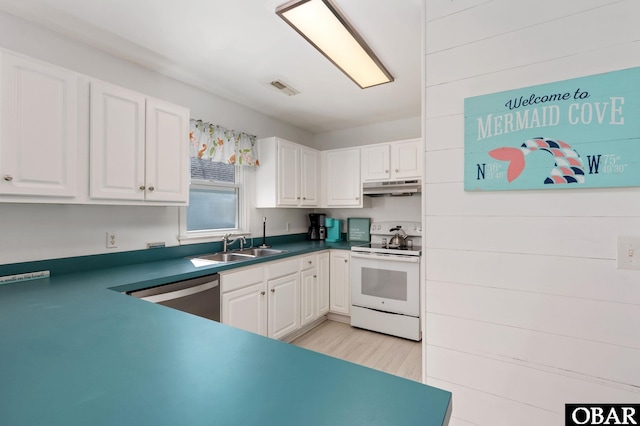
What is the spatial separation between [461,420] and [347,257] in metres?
2.17

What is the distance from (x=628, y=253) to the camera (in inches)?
43.5

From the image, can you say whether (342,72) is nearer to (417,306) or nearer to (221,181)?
(221,181)

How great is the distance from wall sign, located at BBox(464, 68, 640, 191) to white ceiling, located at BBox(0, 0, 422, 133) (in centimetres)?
95

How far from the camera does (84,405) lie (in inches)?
23.8

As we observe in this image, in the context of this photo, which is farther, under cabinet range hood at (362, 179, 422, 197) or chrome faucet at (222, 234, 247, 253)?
under cabinet range hood at (362, 179, 422, 197)

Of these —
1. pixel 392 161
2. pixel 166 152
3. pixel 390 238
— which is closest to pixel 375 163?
pixel 392 161

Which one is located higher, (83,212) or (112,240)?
(83,212)

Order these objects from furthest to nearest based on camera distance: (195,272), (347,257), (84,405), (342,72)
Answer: (347,257) < (342,72) < (195,272) < (84,405)

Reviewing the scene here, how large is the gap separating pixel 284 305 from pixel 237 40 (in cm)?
232

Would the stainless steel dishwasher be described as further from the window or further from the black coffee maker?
the black coffee maker

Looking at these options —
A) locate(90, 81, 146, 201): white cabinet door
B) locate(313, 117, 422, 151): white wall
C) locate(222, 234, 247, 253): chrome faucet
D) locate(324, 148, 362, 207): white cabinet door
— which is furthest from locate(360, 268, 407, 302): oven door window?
locate(90, 81, 146, 201): white cabinet door

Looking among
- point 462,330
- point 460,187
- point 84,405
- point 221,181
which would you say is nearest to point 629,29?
point 460,187

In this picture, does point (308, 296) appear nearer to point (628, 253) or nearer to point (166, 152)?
point (166, 152)

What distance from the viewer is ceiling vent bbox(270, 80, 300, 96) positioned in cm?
274
